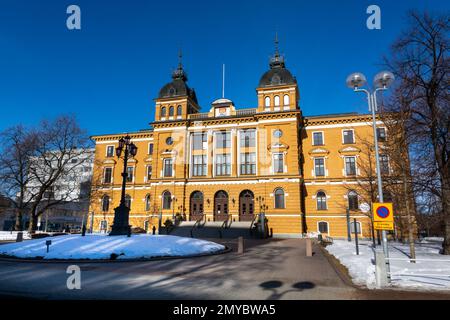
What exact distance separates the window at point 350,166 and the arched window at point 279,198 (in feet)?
33.0

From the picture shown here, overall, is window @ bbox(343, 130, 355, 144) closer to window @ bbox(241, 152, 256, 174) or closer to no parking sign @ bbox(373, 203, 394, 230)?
window @ bbox(241, 152, 256, 174)

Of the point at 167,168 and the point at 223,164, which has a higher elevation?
the point at 223,164

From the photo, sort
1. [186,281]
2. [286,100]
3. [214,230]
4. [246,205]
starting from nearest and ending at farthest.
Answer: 1. [186,281]
2. [214,230]
3. [246,205]
4. [286,100]

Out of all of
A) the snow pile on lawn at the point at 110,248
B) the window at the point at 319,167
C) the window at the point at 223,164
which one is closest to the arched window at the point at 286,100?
the window at the point at 319,167

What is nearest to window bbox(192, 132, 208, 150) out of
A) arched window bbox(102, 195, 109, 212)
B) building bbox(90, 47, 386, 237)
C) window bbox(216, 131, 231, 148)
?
building bbox(90, 47, 386, 237)

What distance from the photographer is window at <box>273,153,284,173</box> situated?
3812 cm

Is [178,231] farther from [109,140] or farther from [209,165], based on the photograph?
[109,140]

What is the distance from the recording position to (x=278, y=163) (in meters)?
38.4

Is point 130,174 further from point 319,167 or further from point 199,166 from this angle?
point 319,167

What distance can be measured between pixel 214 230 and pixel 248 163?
1072cm

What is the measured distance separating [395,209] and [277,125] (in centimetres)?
2291

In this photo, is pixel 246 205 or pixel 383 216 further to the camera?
pixel 246 205

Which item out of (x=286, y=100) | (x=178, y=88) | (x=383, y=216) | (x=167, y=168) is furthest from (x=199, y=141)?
(x=383, y=216)

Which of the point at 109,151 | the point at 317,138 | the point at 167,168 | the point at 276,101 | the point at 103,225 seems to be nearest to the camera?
the point at 276,101
